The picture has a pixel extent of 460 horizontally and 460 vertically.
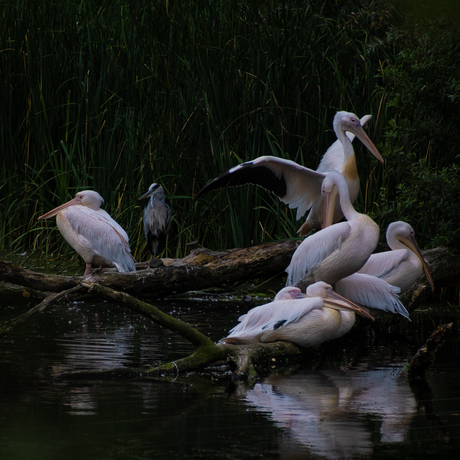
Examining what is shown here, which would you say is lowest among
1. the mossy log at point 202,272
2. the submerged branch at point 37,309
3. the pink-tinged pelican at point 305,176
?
the mossy log at point 202,272

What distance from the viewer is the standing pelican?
775 cm

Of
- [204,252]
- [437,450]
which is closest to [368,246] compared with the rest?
[204,252]

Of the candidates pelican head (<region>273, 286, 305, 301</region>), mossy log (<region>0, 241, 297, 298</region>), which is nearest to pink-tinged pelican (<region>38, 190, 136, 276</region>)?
mossy log (<region>0, 241, 297, 298</region>)

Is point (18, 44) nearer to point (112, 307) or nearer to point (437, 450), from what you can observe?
point (112, 307)

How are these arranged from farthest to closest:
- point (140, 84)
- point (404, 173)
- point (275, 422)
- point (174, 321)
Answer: point (140, 84)
point (404, 173)
point (174, 321)
point (275, 422)

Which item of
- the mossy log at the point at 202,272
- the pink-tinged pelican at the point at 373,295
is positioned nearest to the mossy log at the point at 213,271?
the mossy log at the point at 202,272

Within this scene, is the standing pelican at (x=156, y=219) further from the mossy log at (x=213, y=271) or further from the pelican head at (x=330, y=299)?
the pelican head at (x=330, y=299)

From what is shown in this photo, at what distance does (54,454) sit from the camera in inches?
112

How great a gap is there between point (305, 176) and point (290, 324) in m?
2.80

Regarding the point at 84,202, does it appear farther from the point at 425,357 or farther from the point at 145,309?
the point at 425,357

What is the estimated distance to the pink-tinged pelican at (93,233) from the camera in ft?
24.7

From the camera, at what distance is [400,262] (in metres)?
6.34

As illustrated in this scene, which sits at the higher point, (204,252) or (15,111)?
(15,111)

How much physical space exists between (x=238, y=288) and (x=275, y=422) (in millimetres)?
4529
